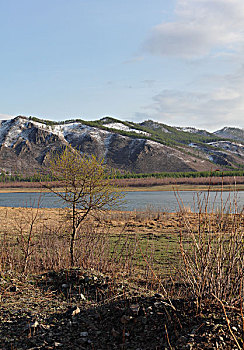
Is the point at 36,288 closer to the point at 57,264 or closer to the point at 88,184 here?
the point at 57,264

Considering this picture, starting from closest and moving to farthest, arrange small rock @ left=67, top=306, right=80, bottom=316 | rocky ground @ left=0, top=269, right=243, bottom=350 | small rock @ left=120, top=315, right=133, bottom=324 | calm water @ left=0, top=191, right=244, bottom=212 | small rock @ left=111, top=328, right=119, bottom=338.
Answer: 1. rocky ground @ left=0, top=269, right=243, bottom=350
2. small rock @ left=111, top=328, right=119, bottom=338
3. small rock @ left=120, top=315, right=133, bottom=324
4. small rock @ left=67, top=306, right=80, bottom=316
5. calm water @ left=0, top=191, right=244, bottom=212

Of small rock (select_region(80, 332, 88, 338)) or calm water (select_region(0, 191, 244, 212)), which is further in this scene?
calm water (select_region(0, 191, 244, 212))

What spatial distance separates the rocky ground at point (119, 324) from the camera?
157 inches

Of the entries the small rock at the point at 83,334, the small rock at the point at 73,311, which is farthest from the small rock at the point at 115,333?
the small rock at the point at 73,311

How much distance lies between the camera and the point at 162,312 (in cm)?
452

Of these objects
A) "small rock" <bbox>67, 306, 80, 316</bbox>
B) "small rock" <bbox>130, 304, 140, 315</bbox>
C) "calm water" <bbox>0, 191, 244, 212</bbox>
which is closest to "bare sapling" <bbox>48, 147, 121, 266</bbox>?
"calm water" <bbox>0, 191, 244, 212</bbox>

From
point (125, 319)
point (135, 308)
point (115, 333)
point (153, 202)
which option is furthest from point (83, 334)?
point (153, 202)

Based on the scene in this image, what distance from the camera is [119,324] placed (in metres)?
4.59

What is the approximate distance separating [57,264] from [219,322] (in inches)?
211

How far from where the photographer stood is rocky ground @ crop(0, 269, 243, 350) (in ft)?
13.1

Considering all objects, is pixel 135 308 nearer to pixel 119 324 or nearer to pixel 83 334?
pixel 119 324

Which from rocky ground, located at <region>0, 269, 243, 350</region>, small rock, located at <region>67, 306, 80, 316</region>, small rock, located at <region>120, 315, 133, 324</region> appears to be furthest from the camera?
small rock, located at <region>67, 306, 80, 316</region>

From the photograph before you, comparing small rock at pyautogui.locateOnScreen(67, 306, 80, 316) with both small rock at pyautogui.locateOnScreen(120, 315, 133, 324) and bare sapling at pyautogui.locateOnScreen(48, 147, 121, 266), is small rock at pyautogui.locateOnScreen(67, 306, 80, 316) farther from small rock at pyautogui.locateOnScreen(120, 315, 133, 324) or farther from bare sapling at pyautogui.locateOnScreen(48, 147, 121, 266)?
bare sapling at pyautogui.locateOnScreen(48, 147, 121, 266)

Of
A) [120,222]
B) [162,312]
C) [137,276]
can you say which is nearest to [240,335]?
[162,312]
